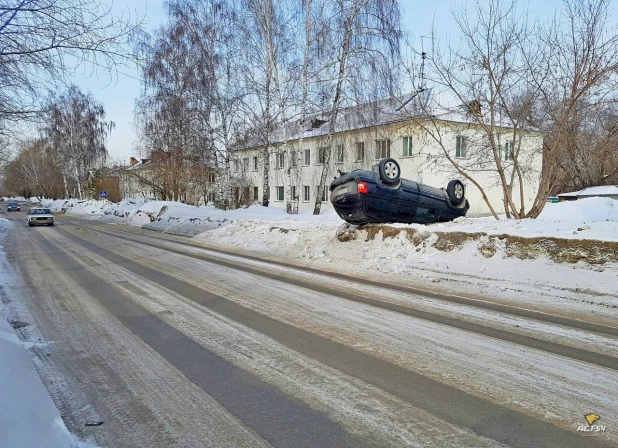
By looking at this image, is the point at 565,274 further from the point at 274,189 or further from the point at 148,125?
the point at 274,189

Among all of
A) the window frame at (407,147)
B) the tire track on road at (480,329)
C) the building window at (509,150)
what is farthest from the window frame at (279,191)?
the tire track on road at (480,329)

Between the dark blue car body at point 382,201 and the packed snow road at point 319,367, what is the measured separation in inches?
147

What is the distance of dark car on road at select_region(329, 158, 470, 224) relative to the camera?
430 inches

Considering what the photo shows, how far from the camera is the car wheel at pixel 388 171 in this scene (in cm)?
1112

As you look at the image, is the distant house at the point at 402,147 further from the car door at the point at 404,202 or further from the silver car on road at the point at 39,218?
the silver car on road at the point at 39,218

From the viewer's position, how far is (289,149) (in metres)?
22.6

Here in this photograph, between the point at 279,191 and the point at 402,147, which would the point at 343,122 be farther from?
the point at 279,191

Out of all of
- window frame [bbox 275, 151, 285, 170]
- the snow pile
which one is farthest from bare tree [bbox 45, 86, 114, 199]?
window frame [bbox 275, 151, 285, 170]

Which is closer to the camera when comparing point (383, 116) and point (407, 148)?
point (383, 116)

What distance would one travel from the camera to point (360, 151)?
2469cm

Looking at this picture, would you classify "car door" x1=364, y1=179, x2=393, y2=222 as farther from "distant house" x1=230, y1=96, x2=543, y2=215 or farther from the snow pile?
the snow pile

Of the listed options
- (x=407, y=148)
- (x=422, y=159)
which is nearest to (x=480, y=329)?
(x=422, y=159)

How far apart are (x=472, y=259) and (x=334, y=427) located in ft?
21.6

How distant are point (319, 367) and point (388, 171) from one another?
26.2 feet
